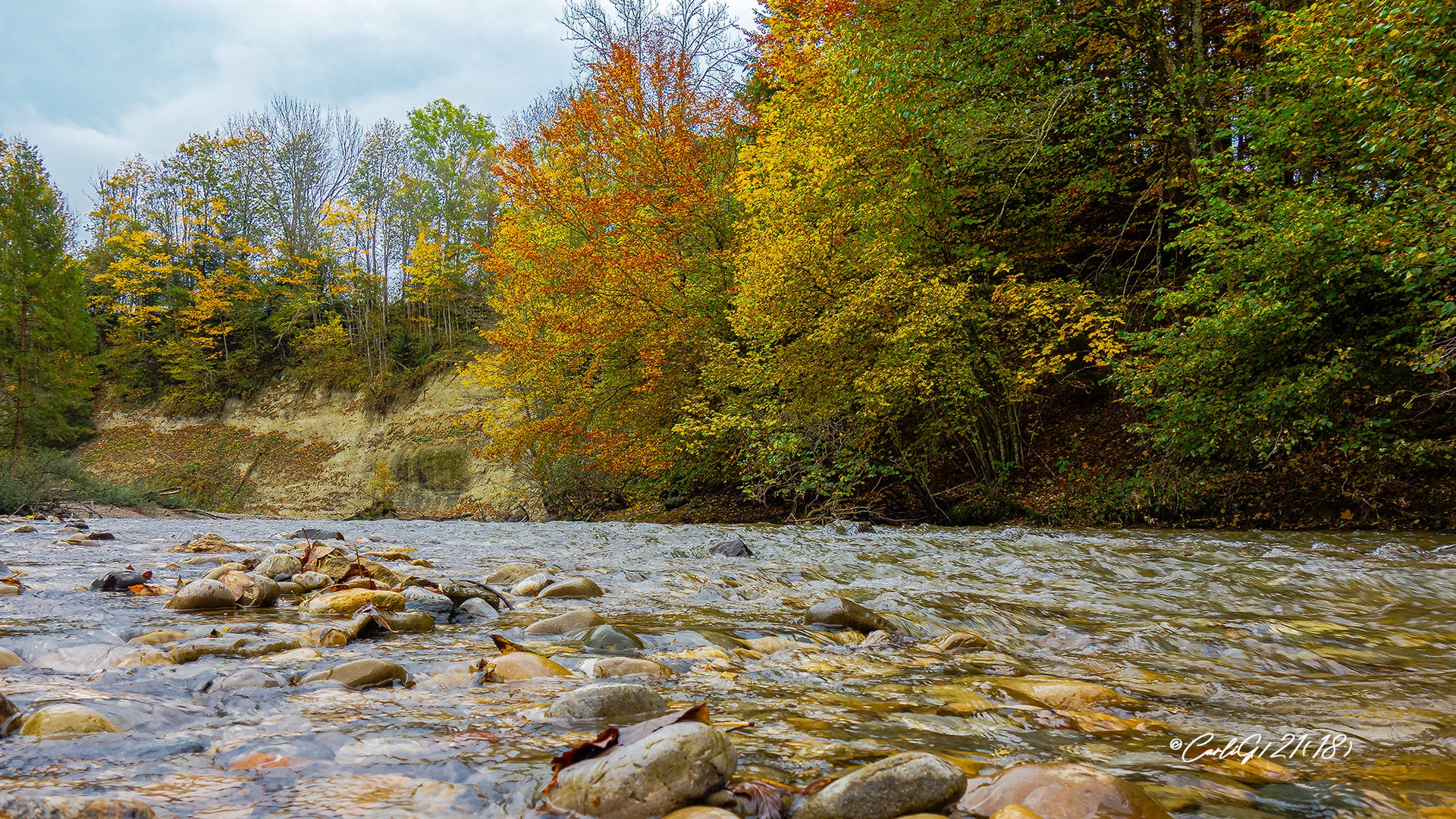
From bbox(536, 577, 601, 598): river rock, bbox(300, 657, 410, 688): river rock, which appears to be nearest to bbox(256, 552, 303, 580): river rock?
bbox(536, 577, 601, 598): river rock

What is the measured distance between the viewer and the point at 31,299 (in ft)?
76.3

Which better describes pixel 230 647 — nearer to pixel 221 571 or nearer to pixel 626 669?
pixel 626 669

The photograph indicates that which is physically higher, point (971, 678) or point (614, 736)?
point (614, 736)

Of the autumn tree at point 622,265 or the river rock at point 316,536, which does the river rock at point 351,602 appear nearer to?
the river rock at point 316,536

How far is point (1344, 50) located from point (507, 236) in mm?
15123

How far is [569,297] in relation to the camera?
15.1 metres

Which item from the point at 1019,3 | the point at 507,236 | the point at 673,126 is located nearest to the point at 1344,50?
the point at 1019,3

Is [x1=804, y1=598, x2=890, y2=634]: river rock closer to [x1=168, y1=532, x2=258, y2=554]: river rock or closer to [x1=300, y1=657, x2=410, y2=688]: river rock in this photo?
[x1=300, y1=657, x2=410, y2=688]: river rock

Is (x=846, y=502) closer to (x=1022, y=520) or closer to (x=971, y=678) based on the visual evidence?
(x=1022, y=520)

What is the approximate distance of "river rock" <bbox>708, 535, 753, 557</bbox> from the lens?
693 cm

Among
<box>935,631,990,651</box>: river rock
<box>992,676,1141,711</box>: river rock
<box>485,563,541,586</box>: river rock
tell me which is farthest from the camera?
<box>485,563,541,586</box>: river rock

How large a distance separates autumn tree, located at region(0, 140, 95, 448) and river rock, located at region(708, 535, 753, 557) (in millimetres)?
26871

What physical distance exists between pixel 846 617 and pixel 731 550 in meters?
3.68

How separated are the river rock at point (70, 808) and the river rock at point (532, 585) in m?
3.18
